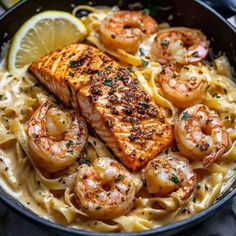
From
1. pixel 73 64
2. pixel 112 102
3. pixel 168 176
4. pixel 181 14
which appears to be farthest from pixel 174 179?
pixel 181 14

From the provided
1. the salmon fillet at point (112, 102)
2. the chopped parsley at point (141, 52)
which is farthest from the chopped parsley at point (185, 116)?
the chopped parsley at point (141, 52)

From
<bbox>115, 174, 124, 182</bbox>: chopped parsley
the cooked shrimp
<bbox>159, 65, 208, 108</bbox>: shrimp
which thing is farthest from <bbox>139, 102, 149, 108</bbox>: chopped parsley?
<bbox>115, 174, 124, 182</bbox>: chopped parsley

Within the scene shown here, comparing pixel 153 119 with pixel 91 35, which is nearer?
pixel 153 119

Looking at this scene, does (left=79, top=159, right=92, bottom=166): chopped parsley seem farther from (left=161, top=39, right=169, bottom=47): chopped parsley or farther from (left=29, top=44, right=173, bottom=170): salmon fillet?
(left=161, top=39, right=169, bottom=47): chopped parsley

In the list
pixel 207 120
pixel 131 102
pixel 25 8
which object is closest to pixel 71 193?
pixel 131 102

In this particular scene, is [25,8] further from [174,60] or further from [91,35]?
[174,60]

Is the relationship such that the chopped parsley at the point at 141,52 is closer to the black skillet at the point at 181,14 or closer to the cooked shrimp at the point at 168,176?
the black skillet at the point at 181,14
